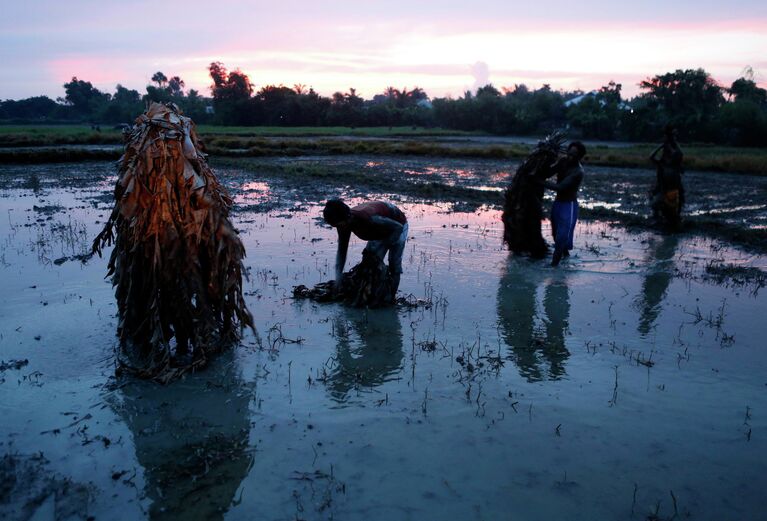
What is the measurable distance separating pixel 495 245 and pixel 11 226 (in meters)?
8.60

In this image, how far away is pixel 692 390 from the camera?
4.53m

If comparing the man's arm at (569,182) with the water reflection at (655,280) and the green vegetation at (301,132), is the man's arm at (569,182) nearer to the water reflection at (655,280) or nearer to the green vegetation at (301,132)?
the water reflection at (655,280)

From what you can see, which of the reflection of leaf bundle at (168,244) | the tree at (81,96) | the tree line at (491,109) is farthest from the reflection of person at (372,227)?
the tree at (81,96)

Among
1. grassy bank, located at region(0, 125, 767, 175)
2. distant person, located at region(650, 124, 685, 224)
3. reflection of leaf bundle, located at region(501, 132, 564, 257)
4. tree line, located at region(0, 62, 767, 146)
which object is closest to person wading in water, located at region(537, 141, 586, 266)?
reflection of leaf bundle, located at region(501, 132, 564, 257)

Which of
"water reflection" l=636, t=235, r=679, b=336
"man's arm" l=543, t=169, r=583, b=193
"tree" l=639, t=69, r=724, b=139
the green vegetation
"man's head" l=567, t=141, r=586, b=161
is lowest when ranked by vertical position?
"water reflection" l=636, t=235, r=679, b=336

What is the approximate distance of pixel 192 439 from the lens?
3807 millimetres

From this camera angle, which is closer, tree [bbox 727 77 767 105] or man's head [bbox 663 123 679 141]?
man's head [bbox 663 123 679 141]

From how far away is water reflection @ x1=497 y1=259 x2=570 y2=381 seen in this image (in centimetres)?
504

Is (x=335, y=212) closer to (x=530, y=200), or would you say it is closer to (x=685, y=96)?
(x=530, y=200)

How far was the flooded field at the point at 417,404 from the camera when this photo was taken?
329cm

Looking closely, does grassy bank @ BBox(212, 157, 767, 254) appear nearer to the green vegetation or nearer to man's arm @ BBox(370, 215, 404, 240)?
man's arm @ BBox(370, 215, 404, 240)

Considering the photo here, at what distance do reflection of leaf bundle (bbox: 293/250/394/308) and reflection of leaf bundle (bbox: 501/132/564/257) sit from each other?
10.5 feet

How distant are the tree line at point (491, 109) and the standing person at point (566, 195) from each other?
24.7 metres

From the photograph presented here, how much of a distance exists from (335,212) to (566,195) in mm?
4162
